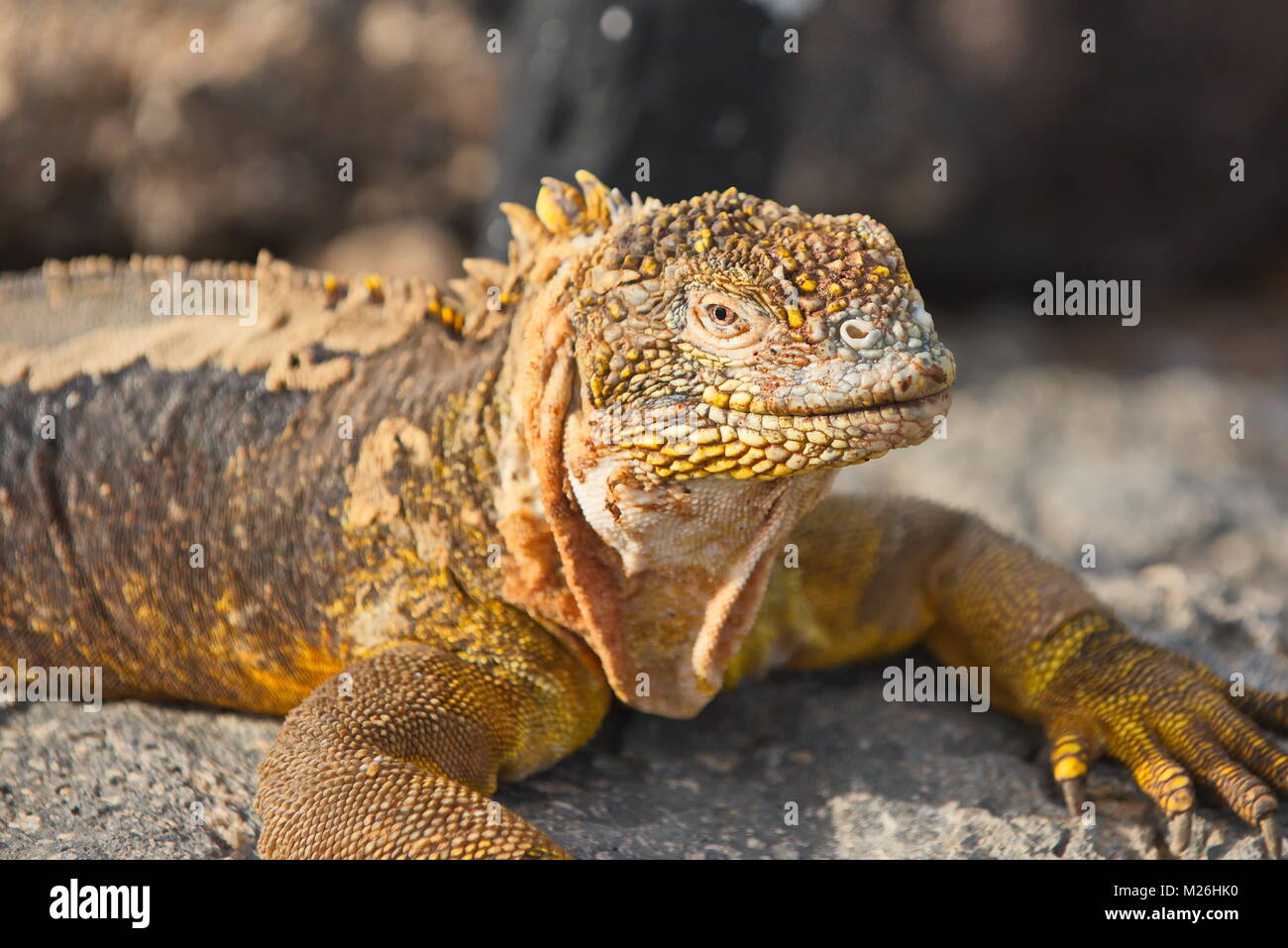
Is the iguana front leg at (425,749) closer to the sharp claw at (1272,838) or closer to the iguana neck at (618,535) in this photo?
the iguana neck at (618,535)

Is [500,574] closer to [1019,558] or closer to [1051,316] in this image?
[1019,558]

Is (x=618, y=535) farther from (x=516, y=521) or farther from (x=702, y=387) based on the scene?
(x=702, y=387)

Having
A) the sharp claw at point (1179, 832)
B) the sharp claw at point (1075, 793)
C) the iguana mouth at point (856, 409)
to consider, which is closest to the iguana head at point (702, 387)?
the iguana mouth at point (856, 409)

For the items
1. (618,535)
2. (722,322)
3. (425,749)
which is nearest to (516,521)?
(618,535)

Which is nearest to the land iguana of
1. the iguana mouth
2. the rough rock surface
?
the iguana mouth
